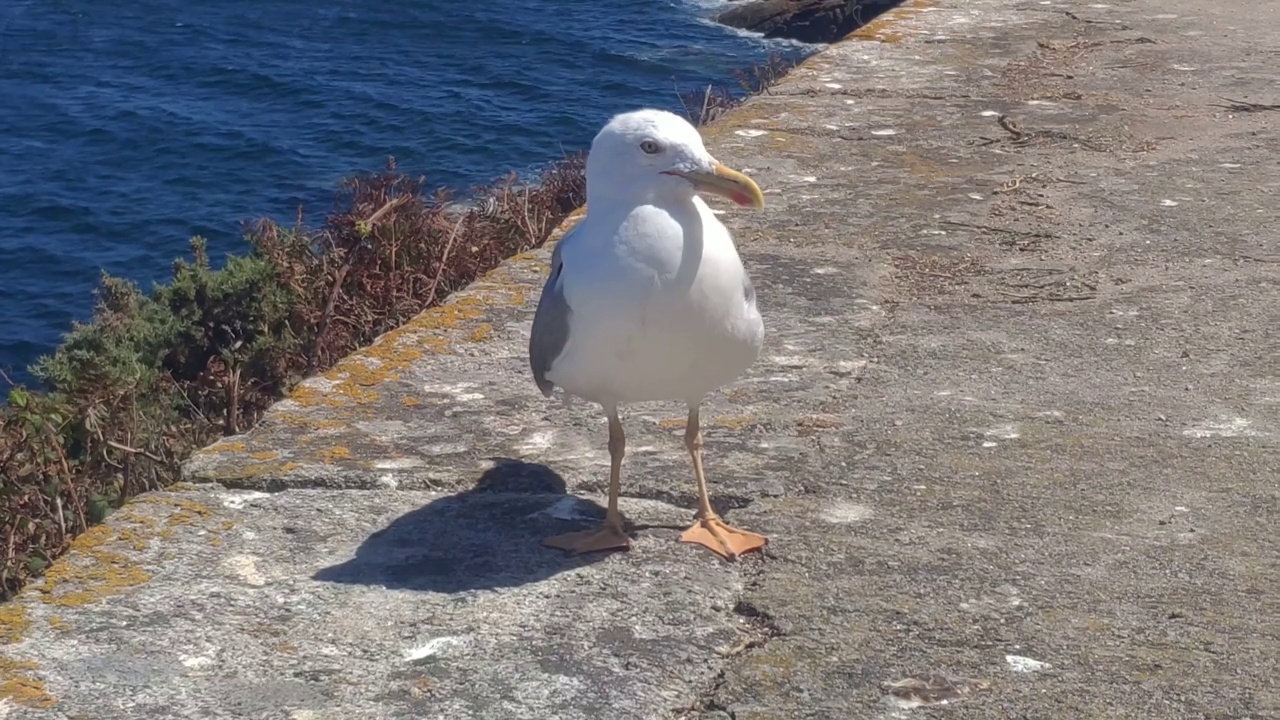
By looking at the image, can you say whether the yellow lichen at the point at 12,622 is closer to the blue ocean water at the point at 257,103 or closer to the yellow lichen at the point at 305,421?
the yellow lichen at the point at 305,421

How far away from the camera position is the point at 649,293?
10.3 ft

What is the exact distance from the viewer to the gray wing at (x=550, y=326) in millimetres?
3279

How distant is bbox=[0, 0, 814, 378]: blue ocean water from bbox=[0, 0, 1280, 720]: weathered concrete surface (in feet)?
26.1

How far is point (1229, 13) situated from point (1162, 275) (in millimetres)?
3866

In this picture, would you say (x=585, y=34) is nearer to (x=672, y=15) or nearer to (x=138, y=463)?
(x=672, y=15)

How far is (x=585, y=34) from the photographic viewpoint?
19672 mm

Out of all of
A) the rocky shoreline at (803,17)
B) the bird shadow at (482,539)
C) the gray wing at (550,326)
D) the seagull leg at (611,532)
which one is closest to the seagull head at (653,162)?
the gray wing at (550,326)

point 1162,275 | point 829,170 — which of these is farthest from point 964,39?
point 1162,275

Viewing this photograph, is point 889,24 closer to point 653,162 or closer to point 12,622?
point 653,162

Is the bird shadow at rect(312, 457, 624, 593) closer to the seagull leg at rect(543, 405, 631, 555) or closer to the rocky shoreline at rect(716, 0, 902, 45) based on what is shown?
the seagull leg at rect(543, 405, 631, 555)

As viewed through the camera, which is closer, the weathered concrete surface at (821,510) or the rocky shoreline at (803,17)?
the weathered concrete surface at (821,510)

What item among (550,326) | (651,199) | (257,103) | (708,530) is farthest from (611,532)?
(257,103)

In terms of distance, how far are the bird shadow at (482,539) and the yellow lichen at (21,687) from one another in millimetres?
593

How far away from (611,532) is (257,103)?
1444 cm
